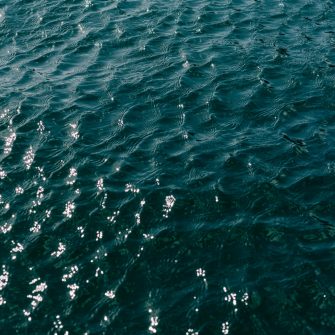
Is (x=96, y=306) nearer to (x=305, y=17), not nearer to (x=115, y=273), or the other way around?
(x=115, y=273)

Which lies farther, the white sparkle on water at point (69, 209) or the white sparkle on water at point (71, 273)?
the white sparkle on water at point (69, 209)

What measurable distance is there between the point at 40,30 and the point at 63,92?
9.21 metres

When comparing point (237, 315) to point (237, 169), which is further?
point (237, 169)

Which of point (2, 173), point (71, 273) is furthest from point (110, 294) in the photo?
point (2, 173)

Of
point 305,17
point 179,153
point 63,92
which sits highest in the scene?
point 63,92

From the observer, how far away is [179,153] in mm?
23172

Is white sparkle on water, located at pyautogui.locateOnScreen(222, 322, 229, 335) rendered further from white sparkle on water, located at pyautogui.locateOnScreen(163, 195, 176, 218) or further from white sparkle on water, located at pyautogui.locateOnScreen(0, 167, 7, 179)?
white sparkle on water, located at pyautogui.locateOnScreen(0, 167, 7, 179)

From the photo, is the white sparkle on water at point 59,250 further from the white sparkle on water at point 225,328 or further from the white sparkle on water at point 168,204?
the white sparkle on water at point 225,328

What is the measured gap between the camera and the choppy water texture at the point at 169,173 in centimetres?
1656

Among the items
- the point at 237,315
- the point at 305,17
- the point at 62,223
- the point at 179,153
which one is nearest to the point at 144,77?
the point at 179,153

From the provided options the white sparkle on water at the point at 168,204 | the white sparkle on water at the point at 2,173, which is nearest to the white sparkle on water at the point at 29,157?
the white sparkle on water at the point at 2,173

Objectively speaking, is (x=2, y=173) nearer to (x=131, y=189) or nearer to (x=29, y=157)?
(x=29, y=157)

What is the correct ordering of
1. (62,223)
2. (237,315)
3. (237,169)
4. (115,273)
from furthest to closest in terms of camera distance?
(237,169)
(62,223)
(115,273)
(237,315)

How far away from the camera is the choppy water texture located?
16.6 m
